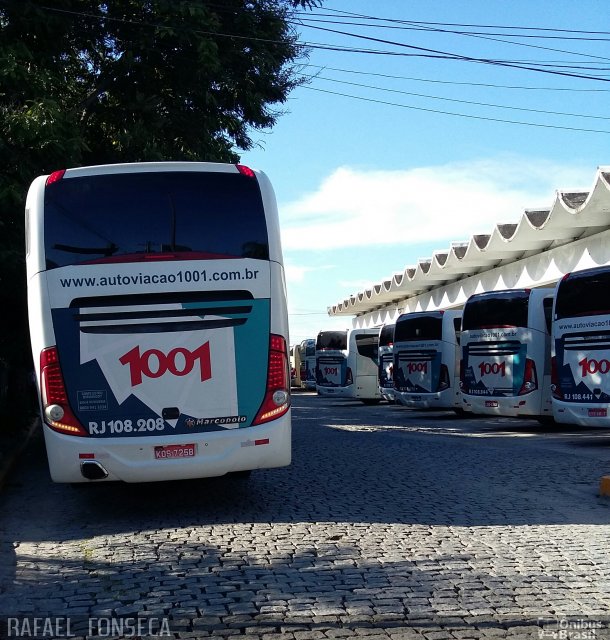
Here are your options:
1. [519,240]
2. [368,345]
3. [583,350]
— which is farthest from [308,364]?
[583,350]

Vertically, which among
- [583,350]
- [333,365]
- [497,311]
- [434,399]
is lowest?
[434,399]

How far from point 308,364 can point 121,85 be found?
4006cm

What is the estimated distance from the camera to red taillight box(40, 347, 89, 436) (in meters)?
8.17

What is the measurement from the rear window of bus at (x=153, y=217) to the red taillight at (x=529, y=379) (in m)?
11.9

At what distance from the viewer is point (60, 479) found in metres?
8.16

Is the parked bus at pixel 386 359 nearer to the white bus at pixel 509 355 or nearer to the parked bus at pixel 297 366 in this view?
the white bus at pixel 509 355

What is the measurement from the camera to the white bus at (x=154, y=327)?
26.9 ft

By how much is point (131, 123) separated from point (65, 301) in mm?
8698

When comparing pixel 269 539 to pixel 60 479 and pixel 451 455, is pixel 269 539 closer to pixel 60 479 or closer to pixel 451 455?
pixel 60 479

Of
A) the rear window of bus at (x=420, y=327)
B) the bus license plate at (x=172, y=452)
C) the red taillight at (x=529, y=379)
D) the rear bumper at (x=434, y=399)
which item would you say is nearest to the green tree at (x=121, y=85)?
the bus license plate at (x=172, y=452)

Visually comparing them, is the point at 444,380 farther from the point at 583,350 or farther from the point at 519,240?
the point at 519,240

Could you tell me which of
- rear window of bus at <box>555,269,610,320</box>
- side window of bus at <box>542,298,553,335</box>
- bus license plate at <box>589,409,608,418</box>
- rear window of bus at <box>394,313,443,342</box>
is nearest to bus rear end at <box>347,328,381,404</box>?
rear window of bus at <box>394,313,443,342</box>

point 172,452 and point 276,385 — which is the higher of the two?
point 276,385

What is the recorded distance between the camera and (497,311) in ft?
67.1
